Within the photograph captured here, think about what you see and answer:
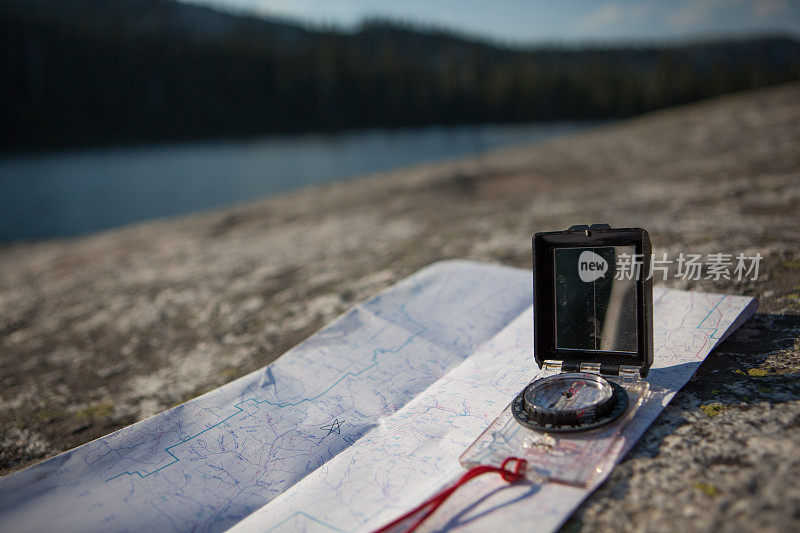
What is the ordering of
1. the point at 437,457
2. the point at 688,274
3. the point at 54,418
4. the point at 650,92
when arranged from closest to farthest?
the point at 437,457, the point at 54,418, the point at 688,274, the point at 650,92

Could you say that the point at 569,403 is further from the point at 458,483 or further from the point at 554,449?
the point at 458,483

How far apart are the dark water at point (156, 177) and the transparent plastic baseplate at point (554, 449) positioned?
7.42 meters

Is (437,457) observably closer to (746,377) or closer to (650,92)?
(746,377)

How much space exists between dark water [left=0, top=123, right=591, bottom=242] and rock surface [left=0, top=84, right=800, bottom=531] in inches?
203

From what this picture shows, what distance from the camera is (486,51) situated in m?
47.6

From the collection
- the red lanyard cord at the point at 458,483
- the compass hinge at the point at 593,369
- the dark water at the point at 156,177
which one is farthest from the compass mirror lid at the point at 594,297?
the dark water at the point at 156,177

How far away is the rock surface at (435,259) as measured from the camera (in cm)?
62

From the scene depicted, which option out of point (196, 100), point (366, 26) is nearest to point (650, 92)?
point (196, 100)

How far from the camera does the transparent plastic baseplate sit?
629 mm

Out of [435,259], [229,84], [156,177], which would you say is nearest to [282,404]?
[435,259]

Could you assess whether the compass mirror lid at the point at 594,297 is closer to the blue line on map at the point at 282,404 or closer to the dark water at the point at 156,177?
the blue line on map at the point at 282,404

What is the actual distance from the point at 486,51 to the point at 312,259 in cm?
5109

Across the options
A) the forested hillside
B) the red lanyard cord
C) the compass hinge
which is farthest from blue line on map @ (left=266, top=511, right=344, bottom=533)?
the forested hillside

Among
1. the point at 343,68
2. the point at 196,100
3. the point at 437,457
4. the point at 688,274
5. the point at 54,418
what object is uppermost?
the point at 343,68
